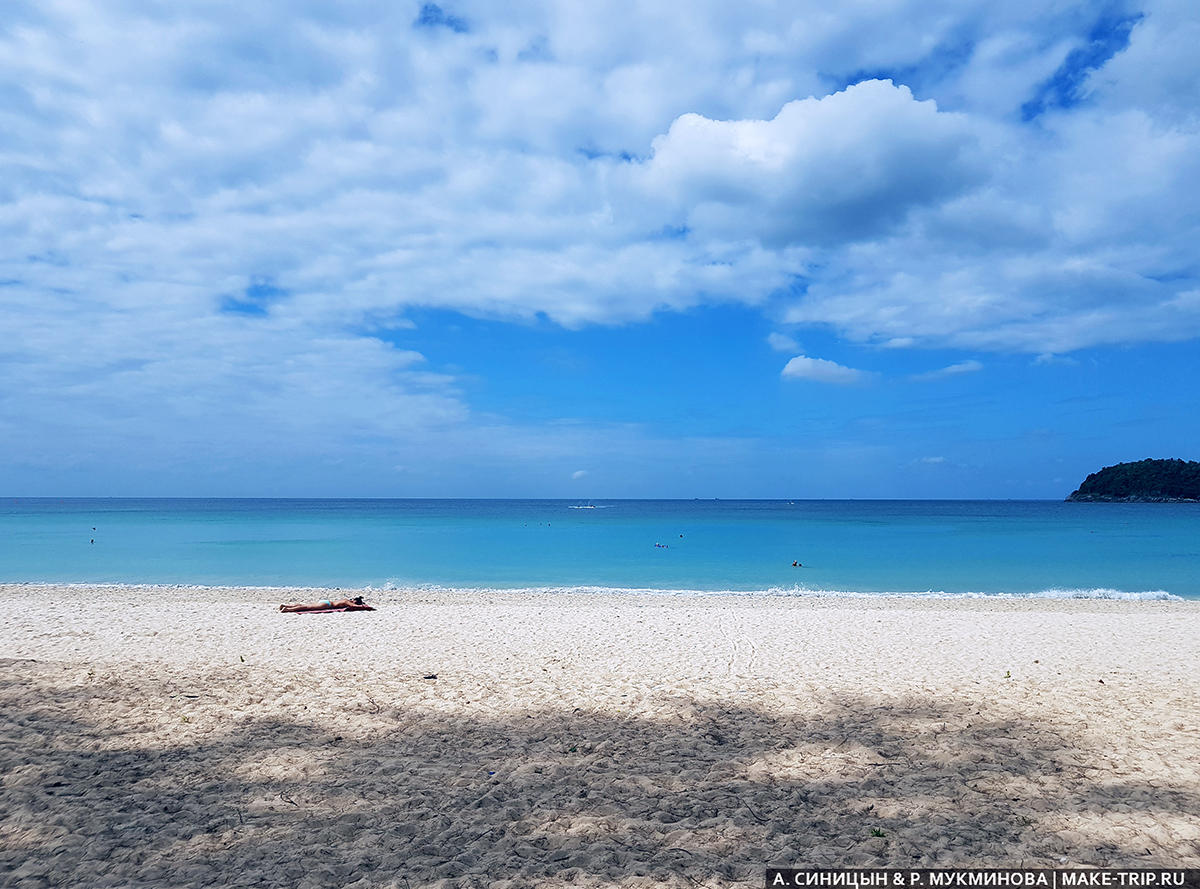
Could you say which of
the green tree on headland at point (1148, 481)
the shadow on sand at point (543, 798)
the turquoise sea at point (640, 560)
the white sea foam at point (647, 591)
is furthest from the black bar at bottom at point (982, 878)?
the green tree on headland at point (1148, 481)

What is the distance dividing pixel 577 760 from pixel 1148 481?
163146 millimetres

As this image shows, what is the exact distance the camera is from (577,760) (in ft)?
20.5

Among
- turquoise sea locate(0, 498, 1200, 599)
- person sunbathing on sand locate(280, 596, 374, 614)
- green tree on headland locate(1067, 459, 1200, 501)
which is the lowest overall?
turquoise sea locate(0, 498, 1200, 599)

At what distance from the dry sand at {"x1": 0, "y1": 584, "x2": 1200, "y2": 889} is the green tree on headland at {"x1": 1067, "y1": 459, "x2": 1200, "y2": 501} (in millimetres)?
149212

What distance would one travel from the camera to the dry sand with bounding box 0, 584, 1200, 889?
4.55 metres

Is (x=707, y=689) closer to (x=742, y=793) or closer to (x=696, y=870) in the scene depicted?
(x=742, y=793)

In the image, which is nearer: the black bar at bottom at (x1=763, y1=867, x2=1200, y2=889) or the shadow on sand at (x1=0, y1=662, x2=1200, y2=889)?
the black bar at bottom at (x1=763, y1=867, x2=1200, y2=889)

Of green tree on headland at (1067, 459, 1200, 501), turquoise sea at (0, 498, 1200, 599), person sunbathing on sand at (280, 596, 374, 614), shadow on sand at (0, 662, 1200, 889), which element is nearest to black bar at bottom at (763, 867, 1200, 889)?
shadow on sand at (0, 662, 1200, 889)

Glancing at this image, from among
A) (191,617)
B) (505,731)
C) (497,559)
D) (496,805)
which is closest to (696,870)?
(496,805)

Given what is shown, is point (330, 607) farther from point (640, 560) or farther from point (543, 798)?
point (640, 560)

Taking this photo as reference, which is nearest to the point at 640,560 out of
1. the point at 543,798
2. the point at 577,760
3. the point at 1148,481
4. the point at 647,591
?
the point at 647,591

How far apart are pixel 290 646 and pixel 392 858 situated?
8.06 m

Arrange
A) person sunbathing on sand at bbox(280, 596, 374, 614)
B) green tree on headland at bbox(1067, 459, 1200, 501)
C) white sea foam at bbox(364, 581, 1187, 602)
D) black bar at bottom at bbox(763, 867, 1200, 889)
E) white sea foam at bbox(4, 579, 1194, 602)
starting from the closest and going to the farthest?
black bar at bottom at bbox(763, 867, 1200, 889) → person sunbathing on sand at bbox(280, 596, 374, 614) → white sea foam at bbox(4, 579, 1194, 602) → white sea foam at bbox(364, 581, 1187, 602) → green tree on headland at bbox(1067, 459, 1200, 501)

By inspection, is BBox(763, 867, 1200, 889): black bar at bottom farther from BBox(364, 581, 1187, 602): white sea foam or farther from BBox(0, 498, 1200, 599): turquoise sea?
BBox(0, 498, 1200, 599): turquoise sea
